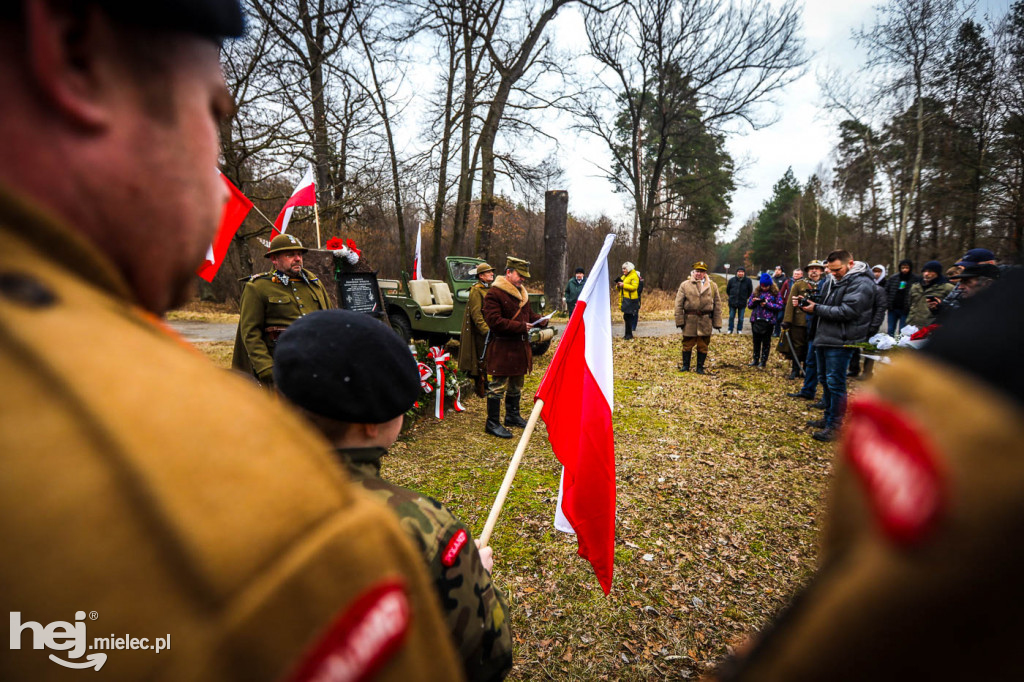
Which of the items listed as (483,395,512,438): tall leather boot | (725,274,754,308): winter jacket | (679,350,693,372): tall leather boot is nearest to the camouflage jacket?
(483,395,512,438): tall leather boot

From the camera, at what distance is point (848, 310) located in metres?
5.55

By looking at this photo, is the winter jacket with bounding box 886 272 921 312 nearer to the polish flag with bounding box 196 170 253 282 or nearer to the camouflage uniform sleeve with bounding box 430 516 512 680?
the polish flag with bounding box 196 170 253 282

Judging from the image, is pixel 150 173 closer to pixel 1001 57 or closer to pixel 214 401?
pixel 214 401

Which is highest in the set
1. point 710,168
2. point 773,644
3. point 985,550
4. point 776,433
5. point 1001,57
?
point 1001,57

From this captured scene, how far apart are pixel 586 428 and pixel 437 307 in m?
8.07

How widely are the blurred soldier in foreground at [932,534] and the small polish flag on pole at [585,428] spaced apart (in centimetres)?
189

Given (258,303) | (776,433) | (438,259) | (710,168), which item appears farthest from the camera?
(710,168)

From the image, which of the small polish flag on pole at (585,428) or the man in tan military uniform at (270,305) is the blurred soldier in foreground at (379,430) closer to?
the small polish flag on pole at (585,428)

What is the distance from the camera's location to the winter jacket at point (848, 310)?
5559 millimetres

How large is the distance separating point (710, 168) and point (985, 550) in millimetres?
23523

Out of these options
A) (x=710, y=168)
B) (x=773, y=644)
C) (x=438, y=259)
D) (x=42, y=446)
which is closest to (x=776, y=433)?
(x=773, y=644)

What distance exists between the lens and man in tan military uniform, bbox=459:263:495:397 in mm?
Answer: 6297

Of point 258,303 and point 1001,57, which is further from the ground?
point 1001,57

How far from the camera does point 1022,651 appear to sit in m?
0.34
